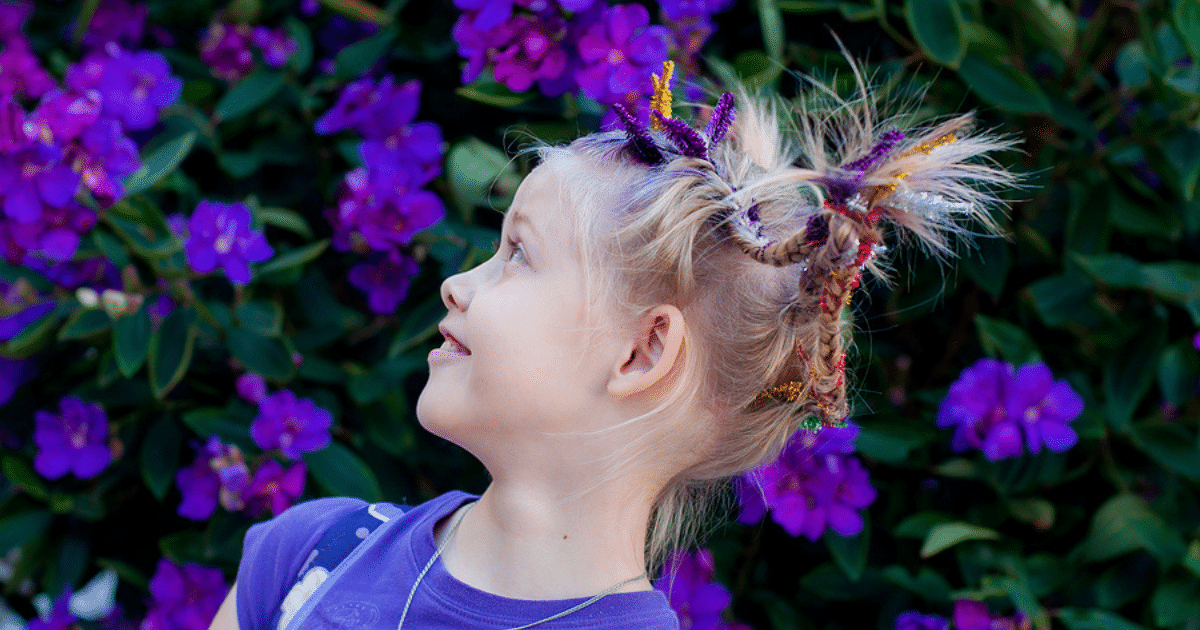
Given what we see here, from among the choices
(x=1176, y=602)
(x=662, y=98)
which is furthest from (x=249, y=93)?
(x=1176, y=602)

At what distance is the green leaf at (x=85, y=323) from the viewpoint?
1138mm

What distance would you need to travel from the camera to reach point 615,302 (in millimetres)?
749

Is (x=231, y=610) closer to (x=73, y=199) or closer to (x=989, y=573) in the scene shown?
(x=73, y=199)

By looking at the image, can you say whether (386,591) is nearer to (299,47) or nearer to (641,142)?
(641,142)

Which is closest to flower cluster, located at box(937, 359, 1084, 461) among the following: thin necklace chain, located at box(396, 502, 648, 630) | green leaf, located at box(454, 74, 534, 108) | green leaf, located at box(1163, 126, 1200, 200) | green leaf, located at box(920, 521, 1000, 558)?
green leaf, located at box(920, 521, 1000, 558)

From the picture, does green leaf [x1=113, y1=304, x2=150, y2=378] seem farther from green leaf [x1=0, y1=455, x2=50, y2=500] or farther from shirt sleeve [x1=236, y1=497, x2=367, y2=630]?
shirt sleeve [x1=236, y1=497, x2=367, y2=630]

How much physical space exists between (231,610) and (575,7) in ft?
2.36

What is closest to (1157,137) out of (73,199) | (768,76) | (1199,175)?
(1199,175)

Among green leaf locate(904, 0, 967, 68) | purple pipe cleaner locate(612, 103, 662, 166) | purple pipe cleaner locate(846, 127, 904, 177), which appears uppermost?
purple pipe cleaner locate(846, 127, 904, 177)

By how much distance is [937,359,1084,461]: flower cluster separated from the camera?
1.12m

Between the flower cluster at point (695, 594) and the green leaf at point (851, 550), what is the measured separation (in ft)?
0.51

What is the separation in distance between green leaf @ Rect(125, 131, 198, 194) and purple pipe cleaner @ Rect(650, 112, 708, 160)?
2.42ft

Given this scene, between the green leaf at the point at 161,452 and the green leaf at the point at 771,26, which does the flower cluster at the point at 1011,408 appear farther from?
the green leaf at the point at 161,452

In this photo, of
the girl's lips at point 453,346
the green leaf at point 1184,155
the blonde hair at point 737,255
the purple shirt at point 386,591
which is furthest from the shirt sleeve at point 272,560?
the green leaf at point 1184,155
